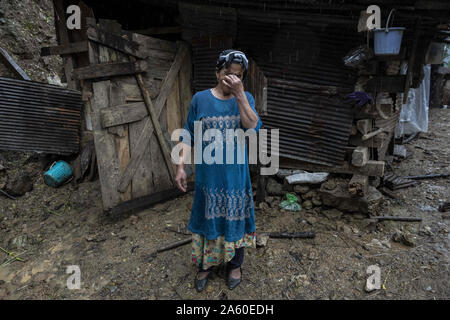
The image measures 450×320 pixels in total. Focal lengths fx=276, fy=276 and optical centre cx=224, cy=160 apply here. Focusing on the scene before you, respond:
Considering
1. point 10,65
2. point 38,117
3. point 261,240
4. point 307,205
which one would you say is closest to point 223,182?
point 261,240

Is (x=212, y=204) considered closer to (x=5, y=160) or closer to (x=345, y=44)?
(x=345, y=44)

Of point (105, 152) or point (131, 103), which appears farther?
point (131, 103)

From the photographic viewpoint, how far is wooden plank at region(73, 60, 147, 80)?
11.1ft

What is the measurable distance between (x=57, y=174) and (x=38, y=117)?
1213 millimetres

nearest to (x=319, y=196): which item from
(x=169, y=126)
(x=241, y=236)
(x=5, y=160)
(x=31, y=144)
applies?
(x=241, y=236)

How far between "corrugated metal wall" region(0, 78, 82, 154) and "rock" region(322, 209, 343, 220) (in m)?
4.82

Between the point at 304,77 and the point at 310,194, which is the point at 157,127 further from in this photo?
the point at 310,194

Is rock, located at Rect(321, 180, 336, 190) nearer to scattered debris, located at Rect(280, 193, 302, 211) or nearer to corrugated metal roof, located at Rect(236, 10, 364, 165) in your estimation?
corrugated metal roof, located at Rect(236, 10, 364, 165)

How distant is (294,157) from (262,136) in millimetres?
581

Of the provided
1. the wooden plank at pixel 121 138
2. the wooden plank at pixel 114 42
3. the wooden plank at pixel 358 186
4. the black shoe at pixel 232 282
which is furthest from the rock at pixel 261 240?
the wooden plank at pixel 114 42

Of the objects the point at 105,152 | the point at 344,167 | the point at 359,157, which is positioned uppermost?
the point at 105,152

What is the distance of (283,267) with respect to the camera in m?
3.13

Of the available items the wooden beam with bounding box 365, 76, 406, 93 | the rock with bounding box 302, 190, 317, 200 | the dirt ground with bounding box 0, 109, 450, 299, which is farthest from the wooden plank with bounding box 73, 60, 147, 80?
the wooden beam with bounding box 365, 76, 406, 93

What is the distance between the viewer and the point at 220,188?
2.46 m
